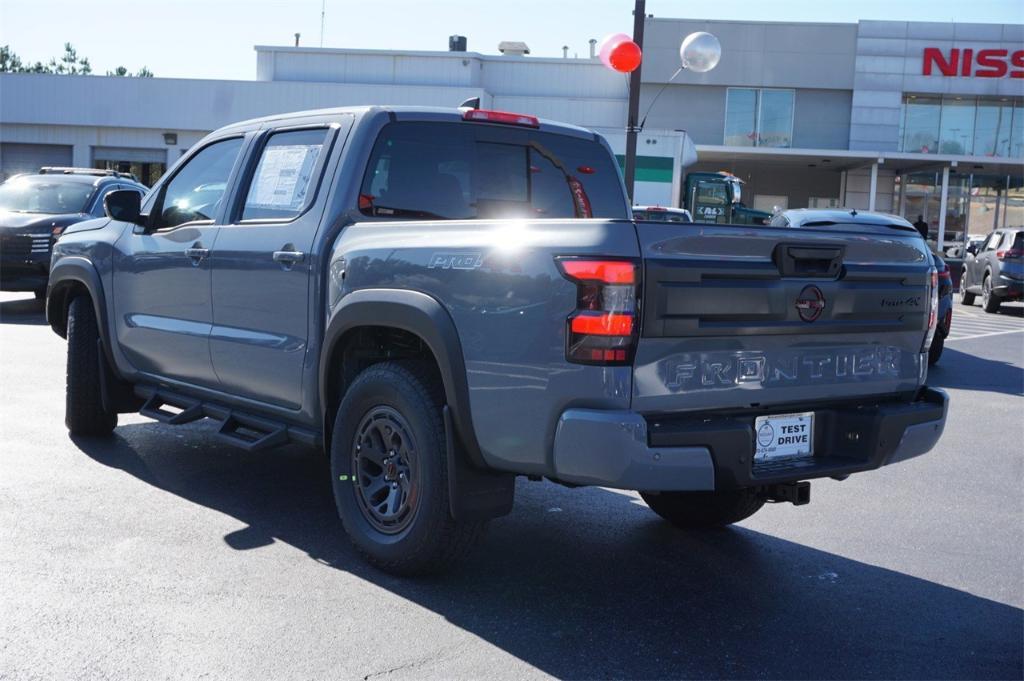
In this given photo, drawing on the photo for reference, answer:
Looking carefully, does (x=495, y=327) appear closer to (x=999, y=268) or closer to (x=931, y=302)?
(x=931, y=302)

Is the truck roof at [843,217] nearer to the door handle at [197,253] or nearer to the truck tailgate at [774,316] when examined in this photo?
the truck tailgate at [774,316]

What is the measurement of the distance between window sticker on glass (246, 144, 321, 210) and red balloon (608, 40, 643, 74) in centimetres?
776

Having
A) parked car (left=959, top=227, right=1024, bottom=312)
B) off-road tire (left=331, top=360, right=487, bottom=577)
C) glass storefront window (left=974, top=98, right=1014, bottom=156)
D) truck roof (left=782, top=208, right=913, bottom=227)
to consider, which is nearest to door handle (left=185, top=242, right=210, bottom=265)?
off-road tire (left=331, top=360, right=487, bottom=577)

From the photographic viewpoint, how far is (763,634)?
13.1ft

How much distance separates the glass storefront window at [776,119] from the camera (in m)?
41.2

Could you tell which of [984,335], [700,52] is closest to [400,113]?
[700,52]

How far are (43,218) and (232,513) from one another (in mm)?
10107

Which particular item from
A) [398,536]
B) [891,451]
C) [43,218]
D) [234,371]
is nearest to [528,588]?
[398,536]

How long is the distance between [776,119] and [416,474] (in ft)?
130

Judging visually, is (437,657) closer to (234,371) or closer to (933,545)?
(234,371)

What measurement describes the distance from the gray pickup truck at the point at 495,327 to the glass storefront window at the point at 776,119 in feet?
122

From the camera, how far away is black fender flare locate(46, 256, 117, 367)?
6.47 m

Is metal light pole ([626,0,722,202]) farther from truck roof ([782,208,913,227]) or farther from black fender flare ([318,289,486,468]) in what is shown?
black fender flare ([318,289,486,468])

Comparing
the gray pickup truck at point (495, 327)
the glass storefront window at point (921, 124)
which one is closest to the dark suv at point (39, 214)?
the gray pickup truck at point (495, 327)
